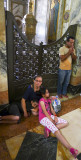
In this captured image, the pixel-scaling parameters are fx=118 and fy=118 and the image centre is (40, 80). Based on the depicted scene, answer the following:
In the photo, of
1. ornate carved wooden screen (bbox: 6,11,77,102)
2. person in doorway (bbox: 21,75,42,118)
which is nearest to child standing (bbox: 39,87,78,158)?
person in doorway (bbox: 21,75,42,118)

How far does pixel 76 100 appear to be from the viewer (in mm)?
3748


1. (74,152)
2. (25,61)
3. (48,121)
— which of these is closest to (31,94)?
(48,121)

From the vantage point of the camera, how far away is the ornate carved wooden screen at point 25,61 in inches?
109

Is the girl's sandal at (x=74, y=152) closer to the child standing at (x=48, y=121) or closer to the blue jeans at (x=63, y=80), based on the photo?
the child standing at (x=48, y=121)

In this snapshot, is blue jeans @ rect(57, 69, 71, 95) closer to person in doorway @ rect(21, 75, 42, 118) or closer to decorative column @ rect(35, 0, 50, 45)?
person in doorway @ rect(21, 75, 42, 118)

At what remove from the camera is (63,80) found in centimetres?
372

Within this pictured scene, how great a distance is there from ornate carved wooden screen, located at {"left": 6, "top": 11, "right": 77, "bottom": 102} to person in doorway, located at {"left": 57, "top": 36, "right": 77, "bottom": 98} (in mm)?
300

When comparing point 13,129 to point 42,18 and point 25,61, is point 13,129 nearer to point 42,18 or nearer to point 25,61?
point 25,61

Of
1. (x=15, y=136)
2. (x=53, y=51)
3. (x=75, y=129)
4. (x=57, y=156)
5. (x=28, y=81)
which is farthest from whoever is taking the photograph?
(x=53, y=51)

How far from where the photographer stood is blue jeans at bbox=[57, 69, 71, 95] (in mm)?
3630

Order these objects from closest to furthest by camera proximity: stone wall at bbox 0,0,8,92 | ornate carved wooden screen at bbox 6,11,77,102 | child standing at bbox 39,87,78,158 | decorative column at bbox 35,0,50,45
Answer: child standing at bbox 39,87,78,158, stone wall at bbox 0,0,8,92, ornate carved wooden screen at bbox 6,11,77,102, decorative column at bbox 35,0,50,45

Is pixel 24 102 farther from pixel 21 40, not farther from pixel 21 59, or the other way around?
pixel 21 40

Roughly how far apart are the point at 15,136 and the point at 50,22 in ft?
21.6

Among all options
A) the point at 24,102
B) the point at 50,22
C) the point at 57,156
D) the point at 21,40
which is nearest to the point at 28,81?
the point at 24,102
